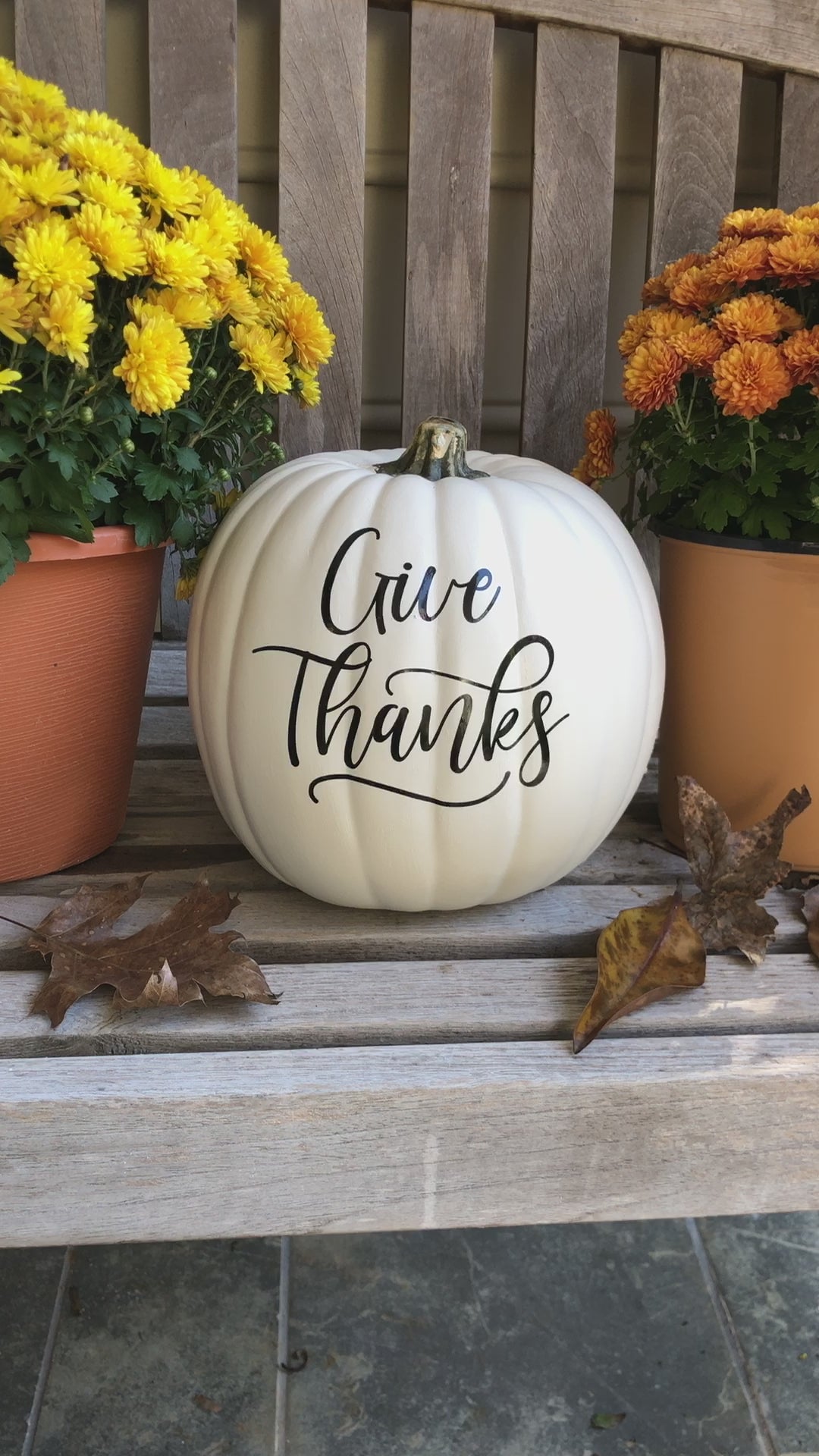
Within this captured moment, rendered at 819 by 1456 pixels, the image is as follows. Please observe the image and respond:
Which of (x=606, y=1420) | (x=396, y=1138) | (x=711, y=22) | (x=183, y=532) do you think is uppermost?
(x=711, y=22)

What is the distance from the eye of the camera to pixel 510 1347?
109 cm

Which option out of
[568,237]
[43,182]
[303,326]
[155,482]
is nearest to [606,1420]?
[155,482]

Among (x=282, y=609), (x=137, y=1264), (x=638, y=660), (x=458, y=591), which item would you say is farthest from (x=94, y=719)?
(x=137, y=1264)

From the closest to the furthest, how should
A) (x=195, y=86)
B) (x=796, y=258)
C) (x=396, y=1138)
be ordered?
(x=396, y=1138)
(x=796, y=258)
(x=195, y=86)

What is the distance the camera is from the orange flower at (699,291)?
1027mm

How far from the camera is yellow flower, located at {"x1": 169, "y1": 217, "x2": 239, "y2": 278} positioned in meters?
0.85

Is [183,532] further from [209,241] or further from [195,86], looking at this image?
[195,86]

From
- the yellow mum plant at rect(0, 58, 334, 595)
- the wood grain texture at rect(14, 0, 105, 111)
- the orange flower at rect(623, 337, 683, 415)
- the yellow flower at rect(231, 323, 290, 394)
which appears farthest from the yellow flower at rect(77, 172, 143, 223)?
the wood grain texture at rect(14, 0, 105, 111)

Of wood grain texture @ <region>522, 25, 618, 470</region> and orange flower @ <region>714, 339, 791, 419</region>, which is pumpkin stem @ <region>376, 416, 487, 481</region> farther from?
wood grain texture @ <region>522, 25, 618, 470</region>

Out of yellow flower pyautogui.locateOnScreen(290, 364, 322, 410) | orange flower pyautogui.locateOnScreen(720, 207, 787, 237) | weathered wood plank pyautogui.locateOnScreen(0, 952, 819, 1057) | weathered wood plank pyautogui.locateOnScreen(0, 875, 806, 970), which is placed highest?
orange flower pyautogui.locateOnScreen(720, 207, 787, 237)

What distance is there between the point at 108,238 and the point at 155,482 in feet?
0.59

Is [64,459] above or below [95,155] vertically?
below

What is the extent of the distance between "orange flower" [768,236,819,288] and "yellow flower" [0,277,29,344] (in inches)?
23.9

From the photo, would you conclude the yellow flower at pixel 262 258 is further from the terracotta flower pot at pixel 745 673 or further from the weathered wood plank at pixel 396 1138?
the weathered wood plank at pixel 396 1138
